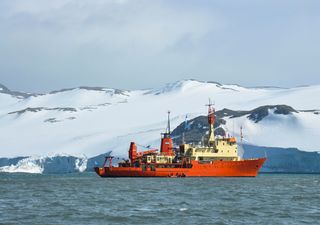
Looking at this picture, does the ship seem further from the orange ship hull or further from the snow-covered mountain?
the snow-covered mountain

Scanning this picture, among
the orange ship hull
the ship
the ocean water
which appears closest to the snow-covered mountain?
the orange ship hull

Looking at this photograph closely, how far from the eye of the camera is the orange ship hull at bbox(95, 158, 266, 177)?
265ft

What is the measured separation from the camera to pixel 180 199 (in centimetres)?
4456

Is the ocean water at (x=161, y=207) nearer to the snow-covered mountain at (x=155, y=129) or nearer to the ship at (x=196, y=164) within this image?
the ship at (x=196, y=164)

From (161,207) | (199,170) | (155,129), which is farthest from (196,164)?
(155,129)

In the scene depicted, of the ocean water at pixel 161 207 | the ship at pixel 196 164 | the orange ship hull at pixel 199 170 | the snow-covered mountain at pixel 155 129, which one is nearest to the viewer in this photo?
the ocean water at pixel 161 207

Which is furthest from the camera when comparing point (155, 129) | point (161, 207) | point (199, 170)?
point (155, 129)

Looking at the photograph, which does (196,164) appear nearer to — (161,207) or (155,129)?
(161,207)

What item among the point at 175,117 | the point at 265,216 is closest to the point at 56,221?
the point at 265,216

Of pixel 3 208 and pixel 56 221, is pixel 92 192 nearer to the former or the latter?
pixel 3 208

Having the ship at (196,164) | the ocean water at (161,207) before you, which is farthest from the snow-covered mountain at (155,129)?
the ocean water at (161,207)

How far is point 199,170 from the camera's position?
80812 mm

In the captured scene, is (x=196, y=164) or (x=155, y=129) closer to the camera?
(x=196, y=164)

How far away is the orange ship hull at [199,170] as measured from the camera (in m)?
80.7
